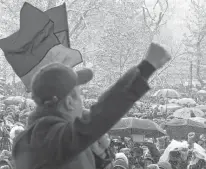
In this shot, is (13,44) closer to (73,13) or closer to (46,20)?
(46,20)

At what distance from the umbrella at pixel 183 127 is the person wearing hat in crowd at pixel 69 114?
1060cm

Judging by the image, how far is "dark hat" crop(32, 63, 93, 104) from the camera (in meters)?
2.36

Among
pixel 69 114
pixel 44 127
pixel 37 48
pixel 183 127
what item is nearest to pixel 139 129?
pixel 183 127

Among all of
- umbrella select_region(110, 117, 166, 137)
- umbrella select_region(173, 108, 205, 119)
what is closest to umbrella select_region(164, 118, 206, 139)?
umbrella select_region(110, 117, 166, 137)

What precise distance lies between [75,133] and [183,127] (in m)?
11.1

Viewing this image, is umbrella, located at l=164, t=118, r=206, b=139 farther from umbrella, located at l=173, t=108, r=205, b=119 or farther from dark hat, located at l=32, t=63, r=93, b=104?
dark hat, located at l=32, t=63, r=93, b=104

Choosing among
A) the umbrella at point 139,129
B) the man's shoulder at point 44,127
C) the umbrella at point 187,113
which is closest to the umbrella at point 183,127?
the umbrella at point 139,129

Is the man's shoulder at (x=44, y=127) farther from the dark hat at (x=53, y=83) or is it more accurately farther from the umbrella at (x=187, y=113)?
the umbrella at (x=187, y=113)

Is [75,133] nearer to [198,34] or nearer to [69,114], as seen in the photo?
[69,114]

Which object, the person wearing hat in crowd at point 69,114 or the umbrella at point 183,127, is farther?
the umbrella at point 183,127

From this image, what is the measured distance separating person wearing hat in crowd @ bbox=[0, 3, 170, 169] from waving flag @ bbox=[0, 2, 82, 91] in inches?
28.4

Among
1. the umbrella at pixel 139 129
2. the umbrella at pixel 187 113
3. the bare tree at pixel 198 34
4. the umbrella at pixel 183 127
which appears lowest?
the bare tree at pixel 198 34

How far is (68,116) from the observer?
247cm

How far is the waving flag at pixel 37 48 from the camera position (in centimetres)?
339
